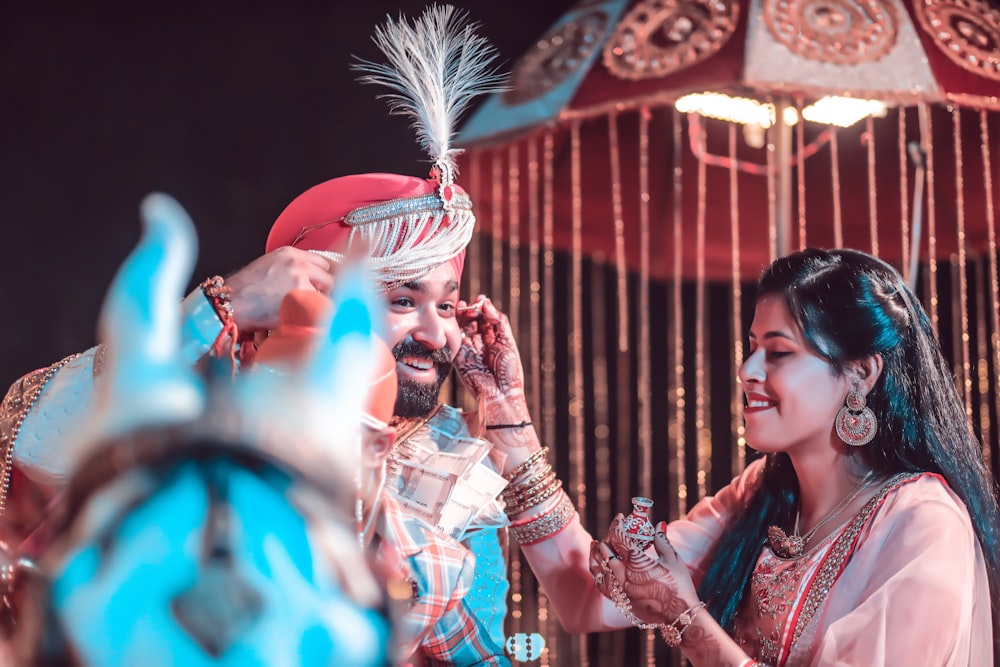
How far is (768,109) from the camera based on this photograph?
316 cm

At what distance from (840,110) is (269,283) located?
2.15 meters

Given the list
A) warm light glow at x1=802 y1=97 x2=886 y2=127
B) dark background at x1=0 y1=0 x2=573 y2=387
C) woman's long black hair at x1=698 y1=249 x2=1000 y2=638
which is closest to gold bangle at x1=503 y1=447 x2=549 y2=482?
woman's long black hair at x1=698 y1=249 x2=1000 y2=638

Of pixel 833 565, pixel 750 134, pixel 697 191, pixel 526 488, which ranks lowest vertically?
pixel 833 565

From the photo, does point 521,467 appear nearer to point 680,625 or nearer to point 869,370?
point 680,625

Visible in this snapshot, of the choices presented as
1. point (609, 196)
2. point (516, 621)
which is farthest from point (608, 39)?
point (516, 621)

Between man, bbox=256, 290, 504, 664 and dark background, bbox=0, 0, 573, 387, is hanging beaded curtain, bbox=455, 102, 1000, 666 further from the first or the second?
man, bbox=256, 290, 504, 664

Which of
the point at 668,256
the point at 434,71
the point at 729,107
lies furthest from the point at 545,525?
the point at 668,256

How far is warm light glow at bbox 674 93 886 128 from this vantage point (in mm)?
2994

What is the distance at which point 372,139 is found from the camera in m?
3.66

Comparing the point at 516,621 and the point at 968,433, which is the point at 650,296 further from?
the point at 968,433

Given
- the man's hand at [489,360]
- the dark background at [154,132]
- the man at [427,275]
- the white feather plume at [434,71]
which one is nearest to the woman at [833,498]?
the man at [427,275]

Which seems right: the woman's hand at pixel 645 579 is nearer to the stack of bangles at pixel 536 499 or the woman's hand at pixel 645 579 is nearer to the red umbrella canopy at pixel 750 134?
the stack of bangles at pixel 536 499

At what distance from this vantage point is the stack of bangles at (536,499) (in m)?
2.10

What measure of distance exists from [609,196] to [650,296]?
69 cm
